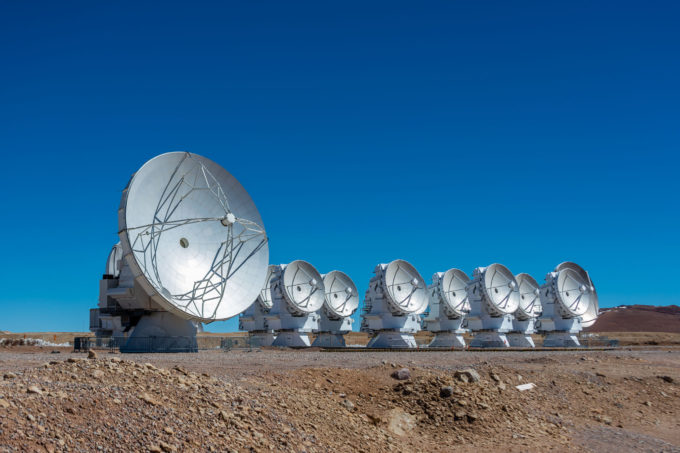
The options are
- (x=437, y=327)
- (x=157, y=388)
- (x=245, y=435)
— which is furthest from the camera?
(x=437, y=327)

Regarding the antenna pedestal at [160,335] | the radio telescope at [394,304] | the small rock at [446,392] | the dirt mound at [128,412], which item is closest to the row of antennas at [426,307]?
the radio telescope at [394,304]

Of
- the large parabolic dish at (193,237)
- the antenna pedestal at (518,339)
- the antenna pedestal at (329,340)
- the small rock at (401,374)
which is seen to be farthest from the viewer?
the antenna pedestal at (329,340)

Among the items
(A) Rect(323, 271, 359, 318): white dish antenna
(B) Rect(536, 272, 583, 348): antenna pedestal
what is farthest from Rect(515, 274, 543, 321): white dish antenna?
(A) Rect(323, 271, 359, 318): white dish antenna

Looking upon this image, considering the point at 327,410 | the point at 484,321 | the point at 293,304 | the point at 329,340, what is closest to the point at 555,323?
the point at 484,321

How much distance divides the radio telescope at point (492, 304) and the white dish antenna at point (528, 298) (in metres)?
2.91

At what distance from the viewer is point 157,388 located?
10555 millimetres

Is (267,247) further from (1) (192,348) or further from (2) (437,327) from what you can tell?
(2) (437,327)

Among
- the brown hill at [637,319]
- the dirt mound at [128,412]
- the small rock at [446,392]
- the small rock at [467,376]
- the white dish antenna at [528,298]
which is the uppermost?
the white dish antenna at [528,298]

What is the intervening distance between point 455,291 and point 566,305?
9.85 metres

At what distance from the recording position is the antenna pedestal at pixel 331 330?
56688 millimetres

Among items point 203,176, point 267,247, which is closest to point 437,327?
point 267,247

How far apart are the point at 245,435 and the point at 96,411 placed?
2.41m

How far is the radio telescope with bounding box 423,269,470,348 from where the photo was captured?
53.1m

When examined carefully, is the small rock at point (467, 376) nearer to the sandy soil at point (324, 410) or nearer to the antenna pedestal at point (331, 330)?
the sandy soil at point (324, 410)
